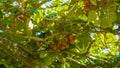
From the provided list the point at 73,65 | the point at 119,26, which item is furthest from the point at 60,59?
the point at 119,26

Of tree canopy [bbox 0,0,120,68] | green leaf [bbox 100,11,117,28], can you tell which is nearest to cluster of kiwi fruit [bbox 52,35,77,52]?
tree canopy [bbox 0,0,120,68]

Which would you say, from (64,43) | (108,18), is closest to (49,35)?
(64,43)

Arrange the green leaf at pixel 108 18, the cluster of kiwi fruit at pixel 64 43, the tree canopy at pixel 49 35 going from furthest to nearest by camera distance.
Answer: the cluster of kiwi fruit at pixel 64 43
the tree canopy at pixel 49 35
the green leaf at pixel 108 18

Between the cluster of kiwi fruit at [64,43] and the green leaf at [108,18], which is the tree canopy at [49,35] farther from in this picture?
the green leaf at [108,18]

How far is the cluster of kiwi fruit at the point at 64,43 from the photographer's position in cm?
238

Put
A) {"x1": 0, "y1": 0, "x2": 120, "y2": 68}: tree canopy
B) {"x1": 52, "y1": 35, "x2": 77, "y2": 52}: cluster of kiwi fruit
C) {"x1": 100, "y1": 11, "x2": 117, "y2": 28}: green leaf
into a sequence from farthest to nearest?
1. {"x1": 52, "y1": 35, "x2": 77, "y2": 52}: cluster of kiwi fruit
2. {"x1": 0, "y1": 0, "x2": 120, "y2": 68}: tree canopy
3. {"x1": 100, "y1": 11, "x2": 117, "y2": 28}: green leaf

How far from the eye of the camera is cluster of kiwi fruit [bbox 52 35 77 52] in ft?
7.81

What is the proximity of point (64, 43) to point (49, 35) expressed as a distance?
14 centimetres

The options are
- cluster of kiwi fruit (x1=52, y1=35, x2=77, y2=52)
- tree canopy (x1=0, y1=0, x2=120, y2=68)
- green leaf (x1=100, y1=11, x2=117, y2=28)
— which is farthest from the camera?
cluster of kiwi fruit (x1=52, y1=35, x2=77, y2=52)

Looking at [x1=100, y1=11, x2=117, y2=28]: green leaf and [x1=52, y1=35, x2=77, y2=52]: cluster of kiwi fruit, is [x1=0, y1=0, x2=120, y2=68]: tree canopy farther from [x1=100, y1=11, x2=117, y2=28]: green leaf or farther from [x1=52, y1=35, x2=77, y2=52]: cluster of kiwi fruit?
[x1=100, y1=11, x2=117, y2=28]: green leaf

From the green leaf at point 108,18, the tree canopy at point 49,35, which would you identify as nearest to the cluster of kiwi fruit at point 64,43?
the tree canopy at point 49,35

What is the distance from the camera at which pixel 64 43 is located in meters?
2.42

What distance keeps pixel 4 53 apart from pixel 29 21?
0.49 m

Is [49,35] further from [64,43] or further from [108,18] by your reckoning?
[108,18]
